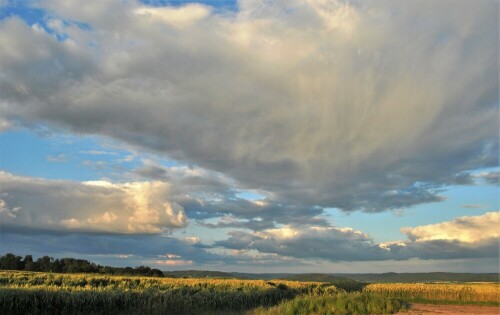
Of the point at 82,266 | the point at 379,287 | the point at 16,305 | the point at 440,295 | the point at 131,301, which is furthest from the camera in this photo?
the point at 82,266

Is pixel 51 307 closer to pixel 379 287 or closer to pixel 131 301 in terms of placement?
pixel 131 301

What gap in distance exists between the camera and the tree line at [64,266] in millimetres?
124850

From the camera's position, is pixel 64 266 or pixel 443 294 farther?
pixel 64 266

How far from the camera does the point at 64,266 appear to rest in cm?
12738

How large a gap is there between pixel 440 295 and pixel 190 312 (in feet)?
165

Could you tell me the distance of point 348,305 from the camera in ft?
105

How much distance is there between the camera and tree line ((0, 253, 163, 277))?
125 m

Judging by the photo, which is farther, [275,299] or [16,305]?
[275,299]

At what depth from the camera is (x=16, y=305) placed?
2634cm

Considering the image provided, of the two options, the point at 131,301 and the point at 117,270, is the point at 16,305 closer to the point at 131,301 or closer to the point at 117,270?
the point at 131,301

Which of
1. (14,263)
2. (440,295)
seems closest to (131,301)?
(440,295)

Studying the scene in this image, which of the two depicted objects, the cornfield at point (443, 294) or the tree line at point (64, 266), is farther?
the tree line at point (64, 266)

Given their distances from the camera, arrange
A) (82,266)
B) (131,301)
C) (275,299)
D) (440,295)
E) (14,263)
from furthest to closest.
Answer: (14,263)
(82,266)
(440,295)
(275,299)
(131,301)

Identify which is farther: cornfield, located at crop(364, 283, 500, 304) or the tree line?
the tree line
